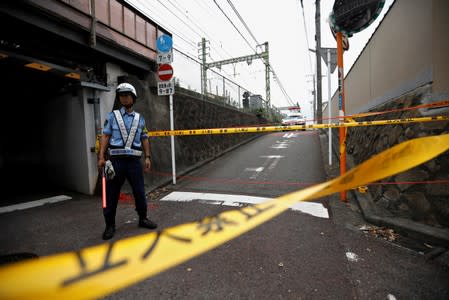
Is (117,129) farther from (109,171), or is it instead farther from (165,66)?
(165,66)

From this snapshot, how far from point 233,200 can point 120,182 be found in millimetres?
2359

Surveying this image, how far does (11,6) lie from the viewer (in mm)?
3617

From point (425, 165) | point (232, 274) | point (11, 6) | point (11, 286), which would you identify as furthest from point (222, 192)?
point (11, 6)

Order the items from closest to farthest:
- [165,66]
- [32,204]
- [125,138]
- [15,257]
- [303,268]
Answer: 1. [303,268]
2. [15,257]
3. [125,138]
4. [32,204]
5. [165,66]

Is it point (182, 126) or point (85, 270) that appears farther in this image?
point (182, 126)

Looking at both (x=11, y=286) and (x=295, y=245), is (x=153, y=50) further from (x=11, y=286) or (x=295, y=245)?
(x=11, y=286)

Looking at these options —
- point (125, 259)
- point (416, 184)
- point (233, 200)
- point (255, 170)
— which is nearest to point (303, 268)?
point (125, 259)

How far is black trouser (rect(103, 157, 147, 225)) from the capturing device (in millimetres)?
3119

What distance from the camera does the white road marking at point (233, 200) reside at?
157 inches

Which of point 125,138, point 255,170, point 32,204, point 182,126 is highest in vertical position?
point 182,126

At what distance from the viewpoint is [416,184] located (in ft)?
10.6

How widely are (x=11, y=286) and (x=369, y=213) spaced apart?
4.07 metres

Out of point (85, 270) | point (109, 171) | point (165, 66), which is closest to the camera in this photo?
point (85, 270)

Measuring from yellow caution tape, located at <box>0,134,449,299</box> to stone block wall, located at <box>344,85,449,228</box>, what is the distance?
185cm
